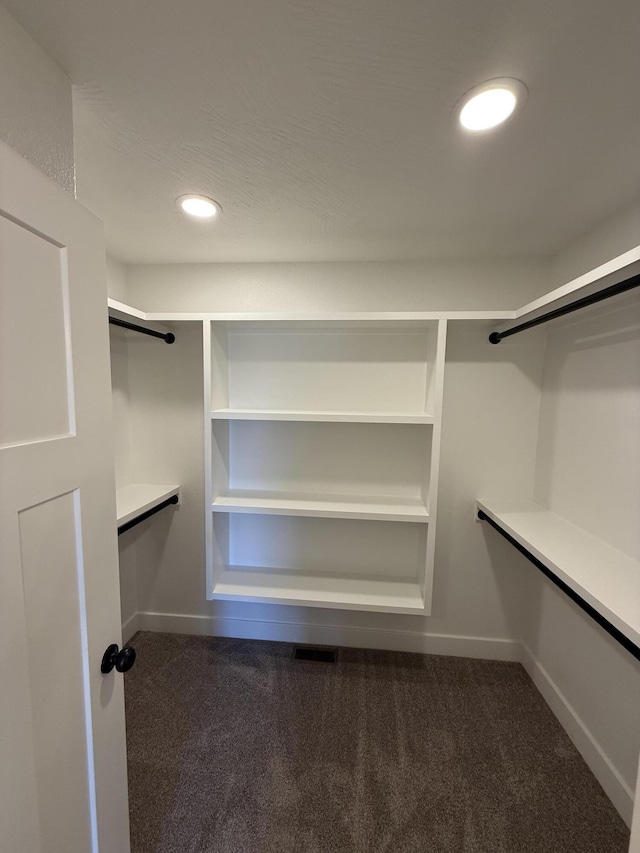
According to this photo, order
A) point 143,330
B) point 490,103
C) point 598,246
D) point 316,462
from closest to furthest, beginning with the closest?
point 490,103, point 598,246, point 143,330, point 316,462

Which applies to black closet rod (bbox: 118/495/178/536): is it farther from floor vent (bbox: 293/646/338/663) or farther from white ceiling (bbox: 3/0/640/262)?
white ceiling (bbox: 3/0/640/262)

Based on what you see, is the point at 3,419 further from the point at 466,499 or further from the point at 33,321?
the point at 466,499

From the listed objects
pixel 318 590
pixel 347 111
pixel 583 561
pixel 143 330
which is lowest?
pixel 318 590

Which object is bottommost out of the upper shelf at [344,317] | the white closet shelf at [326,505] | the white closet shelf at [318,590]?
the white closet shelf at [318,590]

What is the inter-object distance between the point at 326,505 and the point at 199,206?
1.48 meters

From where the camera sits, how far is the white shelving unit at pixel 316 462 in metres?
1.84

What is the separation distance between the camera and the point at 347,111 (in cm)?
89

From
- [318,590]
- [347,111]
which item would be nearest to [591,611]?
[318,590]

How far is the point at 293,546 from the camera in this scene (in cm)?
213

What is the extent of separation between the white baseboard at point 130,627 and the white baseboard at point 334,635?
21mm

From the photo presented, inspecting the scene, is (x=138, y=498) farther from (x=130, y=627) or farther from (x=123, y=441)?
(x=130, y=627)

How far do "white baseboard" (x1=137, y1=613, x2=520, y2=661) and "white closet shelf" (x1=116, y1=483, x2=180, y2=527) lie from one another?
880 mm

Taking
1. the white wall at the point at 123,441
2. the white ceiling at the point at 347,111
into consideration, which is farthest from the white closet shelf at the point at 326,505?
the white ceiling at the point at 347,111

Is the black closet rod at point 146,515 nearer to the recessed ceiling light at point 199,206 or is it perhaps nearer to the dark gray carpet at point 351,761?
the dark gray carpet at point 351,761
